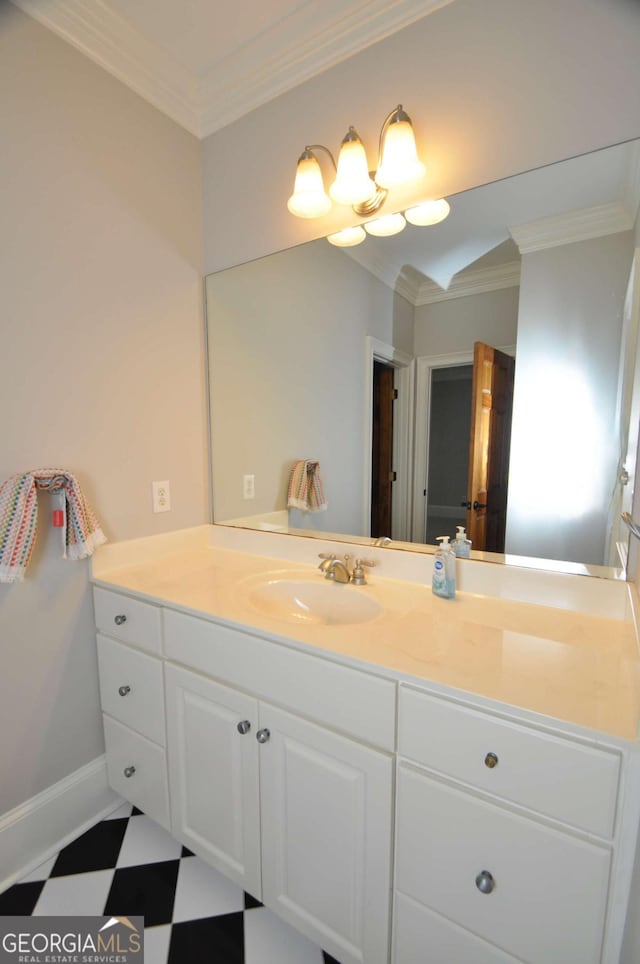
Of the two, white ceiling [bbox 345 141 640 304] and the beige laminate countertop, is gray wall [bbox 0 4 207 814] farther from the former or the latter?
white ceiling [bbox 345 141 640 304]

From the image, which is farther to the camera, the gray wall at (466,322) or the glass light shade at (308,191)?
the glass light shade at (308,191)

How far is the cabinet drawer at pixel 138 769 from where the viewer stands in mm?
1304

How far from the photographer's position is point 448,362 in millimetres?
1277

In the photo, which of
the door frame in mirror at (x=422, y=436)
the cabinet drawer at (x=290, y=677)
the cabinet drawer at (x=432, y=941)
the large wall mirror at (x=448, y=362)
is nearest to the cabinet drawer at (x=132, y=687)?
the cabinet drawer at (x=290, y=677)

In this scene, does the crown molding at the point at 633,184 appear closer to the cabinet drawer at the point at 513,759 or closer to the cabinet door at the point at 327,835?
the cabinet drawer at the point at 513,759

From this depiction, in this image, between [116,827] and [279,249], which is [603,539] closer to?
[279,249]

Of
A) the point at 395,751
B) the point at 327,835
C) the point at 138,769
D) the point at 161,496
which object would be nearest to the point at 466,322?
the point at 395,751

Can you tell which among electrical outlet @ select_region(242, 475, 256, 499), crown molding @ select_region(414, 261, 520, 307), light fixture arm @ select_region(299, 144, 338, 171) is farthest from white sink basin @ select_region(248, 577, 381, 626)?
light fixture arm @ select_region(299, 144, 338, 171)

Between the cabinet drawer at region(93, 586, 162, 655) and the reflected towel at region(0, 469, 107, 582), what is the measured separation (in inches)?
9.1

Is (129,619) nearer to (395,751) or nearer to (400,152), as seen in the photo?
(395,751)

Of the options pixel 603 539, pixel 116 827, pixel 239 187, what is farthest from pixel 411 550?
pixel 239 187

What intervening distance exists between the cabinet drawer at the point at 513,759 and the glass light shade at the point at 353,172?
1.32 m

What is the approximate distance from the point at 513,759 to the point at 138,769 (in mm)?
1212

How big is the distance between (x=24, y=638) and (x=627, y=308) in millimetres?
1848
